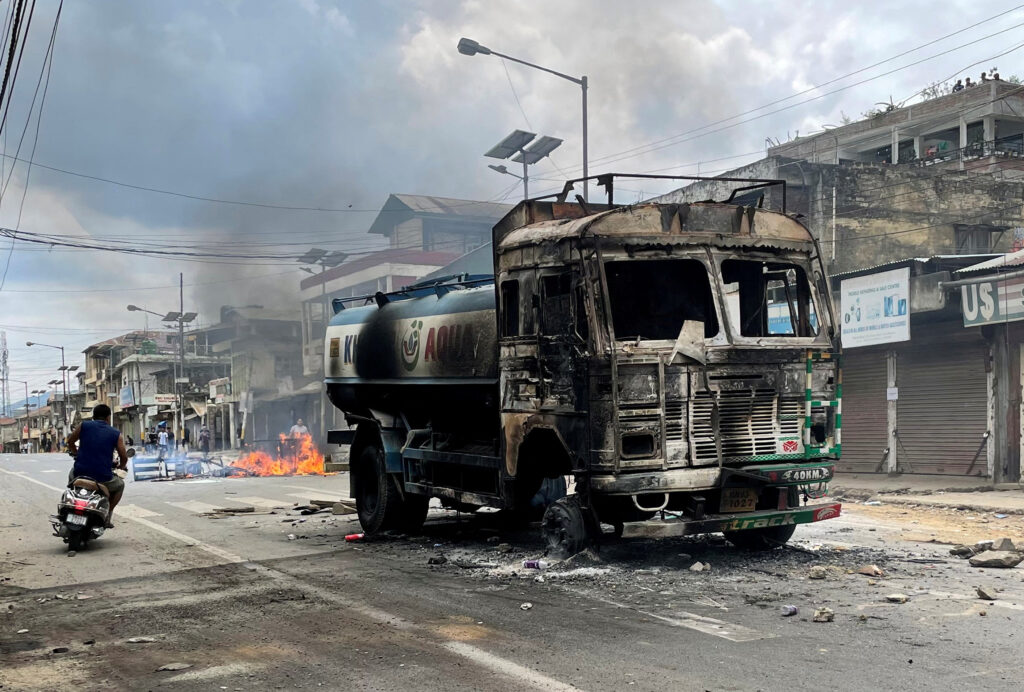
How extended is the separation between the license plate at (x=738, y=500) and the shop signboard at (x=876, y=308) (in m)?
12.1

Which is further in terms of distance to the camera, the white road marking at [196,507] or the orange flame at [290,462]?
the orange flame at [290,462]

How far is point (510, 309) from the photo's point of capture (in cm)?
891

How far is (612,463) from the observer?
7.65 meters

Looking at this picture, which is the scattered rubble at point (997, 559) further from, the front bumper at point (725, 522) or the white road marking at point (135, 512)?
the white road marking at point (135, 512)

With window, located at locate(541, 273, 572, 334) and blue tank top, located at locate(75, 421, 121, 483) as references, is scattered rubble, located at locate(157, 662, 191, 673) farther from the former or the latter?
blue tank top, located at locate(75, 421, 121, 483)

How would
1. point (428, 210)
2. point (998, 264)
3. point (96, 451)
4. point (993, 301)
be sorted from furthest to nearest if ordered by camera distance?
point (428, 210) < point (998, 264) < point (993, 301) < point (96, 451)

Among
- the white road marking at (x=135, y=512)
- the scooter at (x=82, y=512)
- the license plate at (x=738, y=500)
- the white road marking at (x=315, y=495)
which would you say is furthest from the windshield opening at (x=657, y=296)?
the white road marking at (x=135, y=512)

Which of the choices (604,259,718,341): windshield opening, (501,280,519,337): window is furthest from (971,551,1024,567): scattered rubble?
(501,280,519,337): window

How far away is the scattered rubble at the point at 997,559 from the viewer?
306 inches

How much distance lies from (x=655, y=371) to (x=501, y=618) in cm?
248

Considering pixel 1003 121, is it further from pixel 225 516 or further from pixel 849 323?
pixel 225 516

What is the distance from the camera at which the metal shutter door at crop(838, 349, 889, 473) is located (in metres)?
20.5

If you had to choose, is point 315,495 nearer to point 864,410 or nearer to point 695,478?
point 695,478

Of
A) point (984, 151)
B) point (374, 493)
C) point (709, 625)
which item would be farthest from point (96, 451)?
point (984, 151)
